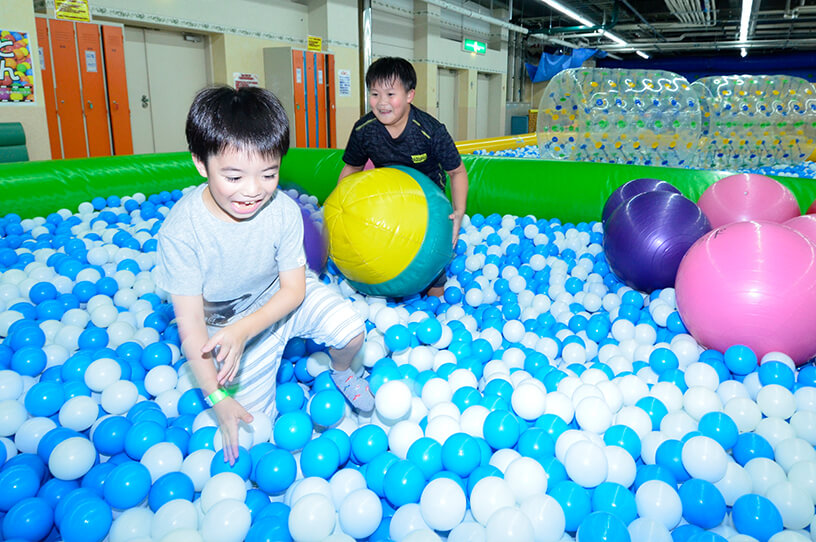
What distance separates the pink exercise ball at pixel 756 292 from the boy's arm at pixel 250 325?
1.05 m

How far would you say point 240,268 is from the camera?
1.17 meters

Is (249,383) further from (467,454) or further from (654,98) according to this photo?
(654,98)

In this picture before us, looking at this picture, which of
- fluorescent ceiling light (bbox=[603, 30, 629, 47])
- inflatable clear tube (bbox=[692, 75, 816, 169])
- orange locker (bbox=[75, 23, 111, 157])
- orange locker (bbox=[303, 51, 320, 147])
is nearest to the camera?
orange locker (bbox=[75, 23, 111, 157])

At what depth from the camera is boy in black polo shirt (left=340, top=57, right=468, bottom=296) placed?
1.98 meters

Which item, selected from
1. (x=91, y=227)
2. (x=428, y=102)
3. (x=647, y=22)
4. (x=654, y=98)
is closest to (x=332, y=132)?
(x=428, y=102)

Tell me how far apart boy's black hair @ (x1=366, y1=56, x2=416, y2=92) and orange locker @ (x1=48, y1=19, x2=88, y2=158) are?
3823 mm

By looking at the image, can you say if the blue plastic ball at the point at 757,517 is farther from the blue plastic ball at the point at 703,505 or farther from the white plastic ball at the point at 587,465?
the white plastic ball at the point at 587,465

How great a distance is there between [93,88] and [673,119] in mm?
4760

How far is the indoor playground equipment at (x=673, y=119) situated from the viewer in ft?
14.7

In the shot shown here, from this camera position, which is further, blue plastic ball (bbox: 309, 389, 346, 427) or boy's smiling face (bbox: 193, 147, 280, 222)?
blue plastic ball (bbox: 309, 389, 346, 427)

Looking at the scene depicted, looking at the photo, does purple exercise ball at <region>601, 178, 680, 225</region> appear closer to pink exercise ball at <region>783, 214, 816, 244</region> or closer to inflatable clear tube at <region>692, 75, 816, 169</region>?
pink exercise ball at <region>783, 214, 816, 244</region>

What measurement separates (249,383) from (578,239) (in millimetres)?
1697

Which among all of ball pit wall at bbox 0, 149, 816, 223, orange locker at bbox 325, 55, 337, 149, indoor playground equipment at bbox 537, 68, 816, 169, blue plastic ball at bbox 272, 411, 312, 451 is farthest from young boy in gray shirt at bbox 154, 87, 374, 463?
orange locker at bbox 325, 55, 337, 149

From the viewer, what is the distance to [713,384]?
1.34 metres
